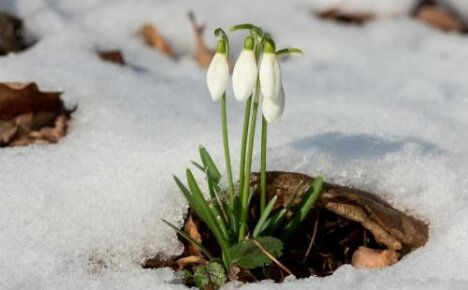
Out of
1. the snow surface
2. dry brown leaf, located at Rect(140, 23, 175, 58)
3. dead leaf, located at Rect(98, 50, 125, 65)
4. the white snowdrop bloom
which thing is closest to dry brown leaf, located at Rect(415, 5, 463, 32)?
the snow surface

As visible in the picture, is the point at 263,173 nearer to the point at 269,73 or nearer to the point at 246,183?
the point at 246,183

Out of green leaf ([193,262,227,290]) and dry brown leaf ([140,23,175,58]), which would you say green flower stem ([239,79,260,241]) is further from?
dry brown leaf ([140,23,175,58])

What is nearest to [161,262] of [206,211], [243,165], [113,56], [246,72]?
[206,211]

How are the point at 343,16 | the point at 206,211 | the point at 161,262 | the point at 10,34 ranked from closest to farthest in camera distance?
the point at 206,211
the point at 161,262
the point at 10,34
the point at 343,16

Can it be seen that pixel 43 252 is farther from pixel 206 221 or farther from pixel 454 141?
pixel 454 141

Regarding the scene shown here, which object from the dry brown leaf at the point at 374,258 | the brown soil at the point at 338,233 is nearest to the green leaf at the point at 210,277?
the brown soil at the point at 338,233
